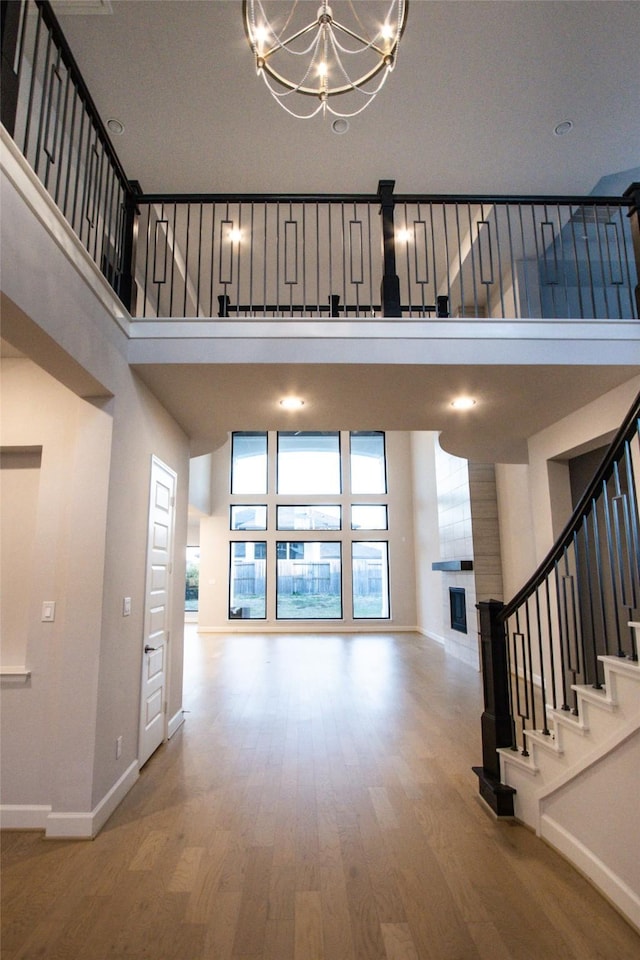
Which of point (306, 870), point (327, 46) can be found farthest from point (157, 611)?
point (327, 46)

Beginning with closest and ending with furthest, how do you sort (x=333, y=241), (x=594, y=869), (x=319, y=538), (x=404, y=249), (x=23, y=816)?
(x=594, y=869) < (x=23, y=816) < (x=333, y=241) < (x=404, y=249) < (x=319, y=538)

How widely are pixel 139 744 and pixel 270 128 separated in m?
5.22

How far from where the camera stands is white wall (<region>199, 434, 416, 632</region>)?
37.7 ft

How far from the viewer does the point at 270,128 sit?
4574 mm

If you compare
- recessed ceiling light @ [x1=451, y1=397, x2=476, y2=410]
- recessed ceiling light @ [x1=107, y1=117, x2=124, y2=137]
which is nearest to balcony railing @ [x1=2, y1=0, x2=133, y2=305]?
recessed ceiling light @ [x1=107, y1=117, x2=124, y2=137]

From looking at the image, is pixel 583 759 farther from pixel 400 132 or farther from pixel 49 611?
pixel 400 132

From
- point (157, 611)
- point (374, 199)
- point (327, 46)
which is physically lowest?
point (157, 611)

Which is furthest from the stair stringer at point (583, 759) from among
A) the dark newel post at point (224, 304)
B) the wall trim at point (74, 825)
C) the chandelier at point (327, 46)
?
the dark newel post at point (224, 304)

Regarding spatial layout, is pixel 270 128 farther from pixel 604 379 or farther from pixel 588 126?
pixel 604 379

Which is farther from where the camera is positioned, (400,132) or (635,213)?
(400,132)

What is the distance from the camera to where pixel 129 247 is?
3.69 m

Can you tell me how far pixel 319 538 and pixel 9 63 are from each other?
33.8ft

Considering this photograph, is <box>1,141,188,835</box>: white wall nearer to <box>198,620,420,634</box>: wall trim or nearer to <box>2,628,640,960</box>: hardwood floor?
<box>2,628,640,960</box>: hardwood floor

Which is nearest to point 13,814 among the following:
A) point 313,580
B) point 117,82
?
point 117,82
